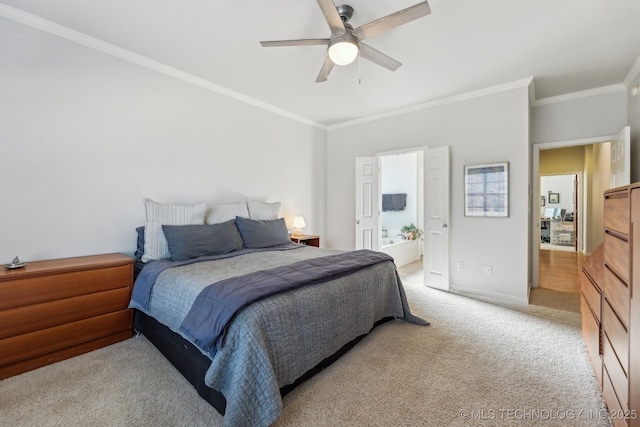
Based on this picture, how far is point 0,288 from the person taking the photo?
1766mm

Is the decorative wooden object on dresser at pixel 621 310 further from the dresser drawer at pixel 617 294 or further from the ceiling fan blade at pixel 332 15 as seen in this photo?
the ceiling fan blade at pixel 332 15

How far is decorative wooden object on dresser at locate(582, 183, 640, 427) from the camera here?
112 cm

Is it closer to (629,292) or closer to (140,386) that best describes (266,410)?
(140,386)

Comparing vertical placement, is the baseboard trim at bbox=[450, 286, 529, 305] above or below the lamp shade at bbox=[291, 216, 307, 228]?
below

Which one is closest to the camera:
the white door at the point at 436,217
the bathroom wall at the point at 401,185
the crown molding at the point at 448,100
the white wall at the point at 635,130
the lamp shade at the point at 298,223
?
the white wall at the point at 635,130

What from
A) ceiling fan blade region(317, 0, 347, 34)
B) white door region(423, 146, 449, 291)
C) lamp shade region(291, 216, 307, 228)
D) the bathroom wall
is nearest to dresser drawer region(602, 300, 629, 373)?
white door region(423, 146, 449, 291)

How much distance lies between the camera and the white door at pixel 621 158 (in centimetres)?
288

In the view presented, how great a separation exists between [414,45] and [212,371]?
3.01 metres

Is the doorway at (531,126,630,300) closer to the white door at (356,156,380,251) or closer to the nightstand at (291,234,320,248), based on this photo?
the white door at (356,156,380,251)

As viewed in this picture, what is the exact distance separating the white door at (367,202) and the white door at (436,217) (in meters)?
0.84

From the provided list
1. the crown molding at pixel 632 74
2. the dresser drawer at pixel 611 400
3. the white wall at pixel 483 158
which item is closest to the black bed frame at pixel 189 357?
the dresser drawer at pixel 611 400

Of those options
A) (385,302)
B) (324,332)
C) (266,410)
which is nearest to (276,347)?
(266,410)

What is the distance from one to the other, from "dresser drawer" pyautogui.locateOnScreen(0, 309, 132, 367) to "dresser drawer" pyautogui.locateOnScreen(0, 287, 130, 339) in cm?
4

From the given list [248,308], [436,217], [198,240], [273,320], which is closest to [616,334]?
[273,320]
